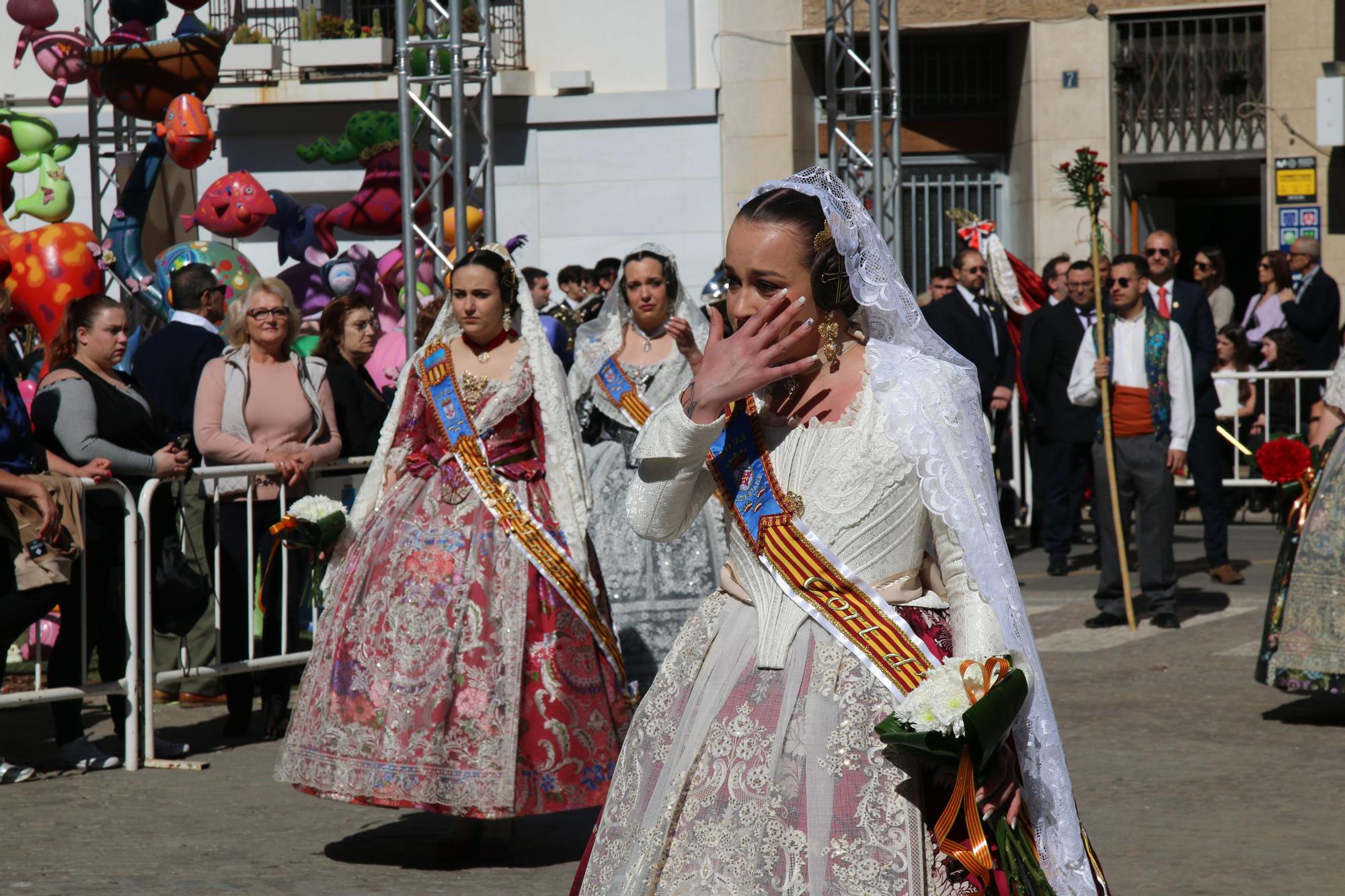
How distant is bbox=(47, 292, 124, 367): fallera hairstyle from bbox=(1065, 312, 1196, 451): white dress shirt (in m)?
5.19

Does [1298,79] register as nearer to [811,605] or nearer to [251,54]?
[251,54]

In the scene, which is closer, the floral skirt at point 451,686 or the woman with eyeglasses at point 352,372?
the floral skirt at point 451,686

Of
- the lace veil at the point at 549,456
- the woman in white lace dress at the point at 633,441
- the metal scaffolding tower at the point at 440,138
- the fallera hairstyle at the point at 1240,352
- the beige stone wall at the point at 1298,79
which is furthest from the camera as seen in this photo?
the beige stone wall at the point at 1298,79

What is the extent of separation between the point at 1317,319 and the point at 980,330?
314 centimetres

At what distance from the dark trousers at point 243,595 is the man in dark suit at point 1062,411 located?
5.68m

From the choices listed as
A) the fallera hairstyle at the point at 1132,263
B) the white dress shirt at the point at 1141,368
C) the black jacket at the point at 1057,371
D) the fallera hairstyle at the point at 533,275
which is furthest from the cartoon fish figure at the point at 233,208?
the fallera hairstyle at the point at 1132,263

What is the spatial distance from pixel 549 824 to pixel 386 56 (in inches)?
633

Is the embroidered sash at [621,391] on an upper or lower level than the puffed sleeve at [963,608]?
upper

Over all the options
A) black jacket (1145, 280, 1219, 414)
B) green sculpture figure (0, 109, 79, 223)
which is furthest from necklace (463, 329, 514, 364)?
green sculpture figure (0, 109, 79, 223)

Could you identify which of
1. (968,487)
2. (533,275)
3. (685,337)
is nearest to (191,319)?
(533,275)

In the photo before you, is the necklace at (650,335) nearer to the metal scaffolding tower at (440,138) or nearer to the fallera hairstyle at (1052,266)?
the metal scaffolding tower at (440,138)

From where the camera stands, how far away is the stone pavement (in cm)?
550

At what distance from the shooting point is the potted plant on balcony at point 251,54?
2098 cm

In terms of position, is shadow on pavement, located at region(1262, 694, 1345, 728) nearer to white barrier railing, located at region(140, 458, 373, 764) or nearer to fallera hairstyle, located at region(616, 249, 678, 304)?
fallera hairstyle, located at region(616, 249, 678, 304)
